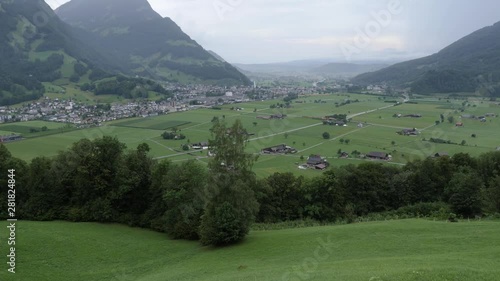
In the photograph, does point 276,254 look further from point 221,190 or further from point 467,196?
point 467,196

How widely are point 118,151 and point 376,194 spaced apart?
2804 cm

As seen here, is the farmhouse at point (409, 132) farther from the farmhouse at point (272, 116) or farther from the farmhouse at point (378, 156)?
the farmhouse at point (272, 116)

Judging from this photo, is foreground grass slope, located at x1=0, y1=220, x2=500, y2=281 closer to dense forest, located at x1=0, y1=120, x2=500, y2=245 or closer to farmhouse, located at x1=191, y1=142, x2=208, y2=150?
dense forest, located at x1=0, y1=120, x2=500, y2=245

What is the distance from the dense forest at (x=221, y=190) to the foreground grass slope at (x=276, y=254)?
281cm

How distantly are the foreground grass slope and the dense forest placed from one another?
2.81 meters

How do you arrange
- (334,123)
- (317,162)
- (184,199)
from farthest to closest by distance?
(334,123) → (317,162) → (184,199)

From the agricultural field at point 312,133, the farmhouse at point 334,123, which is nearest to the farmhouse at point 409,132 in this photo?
the agricultural field at point 312,133

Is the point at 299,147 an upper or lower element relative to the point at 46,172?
lower

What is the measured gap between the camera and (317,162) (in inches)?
2665

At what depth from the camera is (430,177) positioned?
41.9 meters

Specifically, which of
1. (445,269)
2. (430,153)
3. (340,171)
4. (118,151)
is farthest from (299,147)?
(445,269)

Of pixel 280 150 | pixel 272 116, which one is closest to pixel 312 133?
pixel 280 150

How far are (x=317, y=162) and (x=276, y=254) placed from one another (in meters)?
44.7

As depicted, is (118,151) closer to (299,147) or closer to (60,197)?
(60,197)
